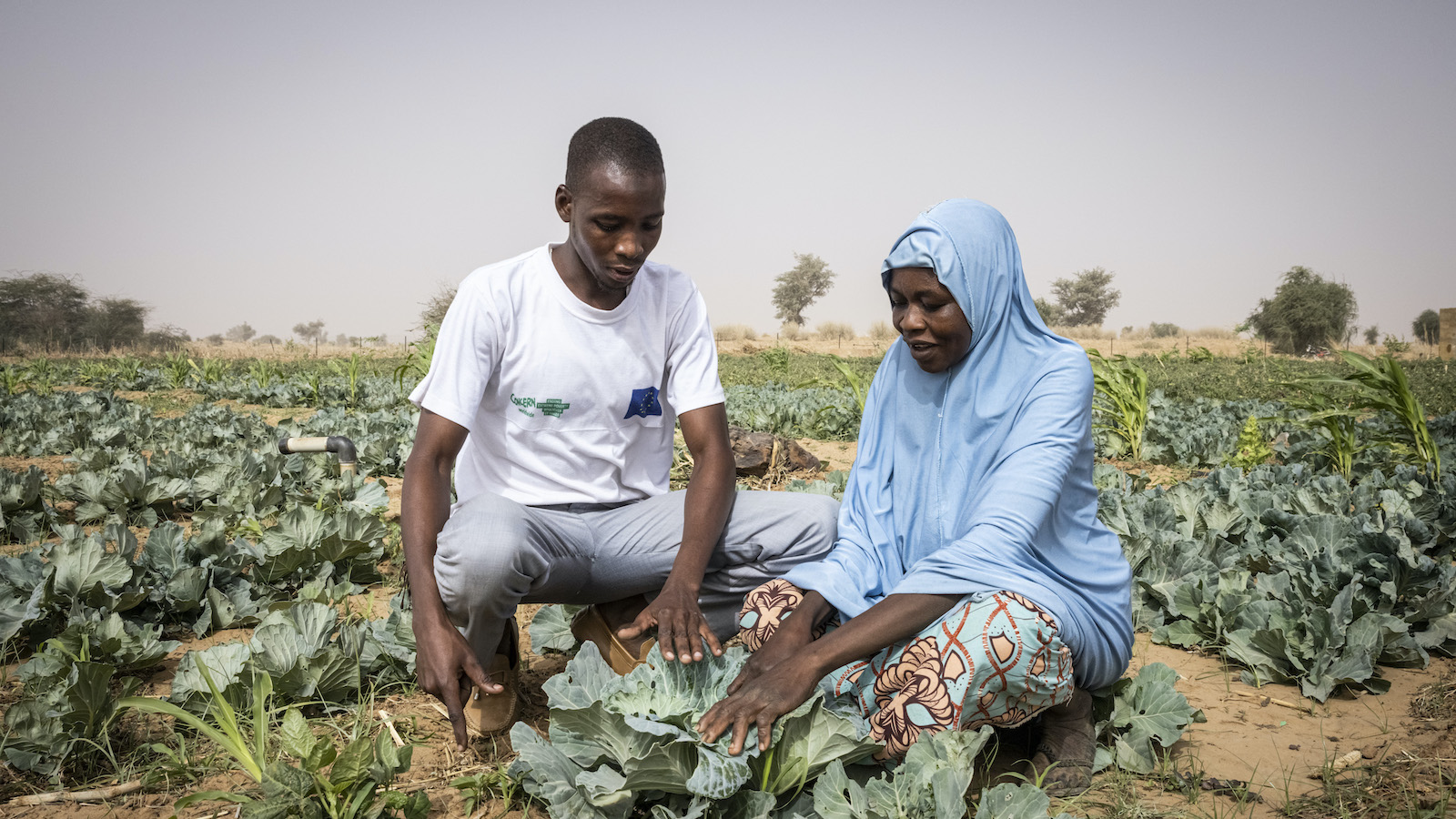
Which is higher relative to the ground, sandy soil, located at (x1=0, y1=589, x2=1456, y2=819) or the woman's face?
the woman's face

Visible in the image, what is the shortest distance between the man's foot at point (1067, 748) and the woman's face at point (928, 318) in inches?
32.8

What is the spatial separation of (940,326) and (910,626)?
2.29 feet

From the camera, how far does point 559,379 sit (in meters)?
2.31

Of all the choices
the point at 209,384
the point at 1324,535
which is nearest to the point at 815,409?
the point at 1324,535

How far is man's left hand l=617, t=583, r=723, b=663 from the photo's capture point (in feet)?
5.95

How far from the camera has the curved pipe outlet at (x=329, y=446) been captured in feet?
14.7

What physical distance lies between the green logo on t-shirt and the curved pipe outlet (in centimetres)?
262

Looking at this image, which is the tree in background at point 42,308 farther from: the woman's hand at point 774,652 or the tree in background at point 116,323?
the woman's hand at point 774,652

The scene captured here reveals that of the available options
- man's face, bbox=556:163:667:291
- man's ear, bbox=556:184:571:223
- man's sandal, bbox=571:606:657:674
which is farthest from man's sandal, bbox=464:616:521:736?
man's ear, bbox=556:184:571:223

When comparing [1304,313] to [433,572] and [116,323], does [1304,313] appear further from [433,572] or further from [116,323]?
[116,323]

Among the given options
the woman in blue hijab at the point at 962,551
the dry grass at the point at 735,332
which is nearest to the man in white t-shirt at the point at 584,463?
the woman in blue hijab at the point at 962,551

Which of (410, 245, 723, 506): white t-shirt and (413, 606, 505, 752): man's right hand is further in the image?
(410, 245, 723, 506): white t-shirt

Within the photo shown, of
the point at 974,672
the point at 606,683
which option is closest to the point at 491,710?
the point at 606,683

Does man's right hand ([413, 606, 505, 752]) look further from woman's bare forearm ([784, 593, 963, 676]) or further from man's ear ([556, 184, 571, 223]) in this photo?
man's ear ([556, 184, 571, 223])
